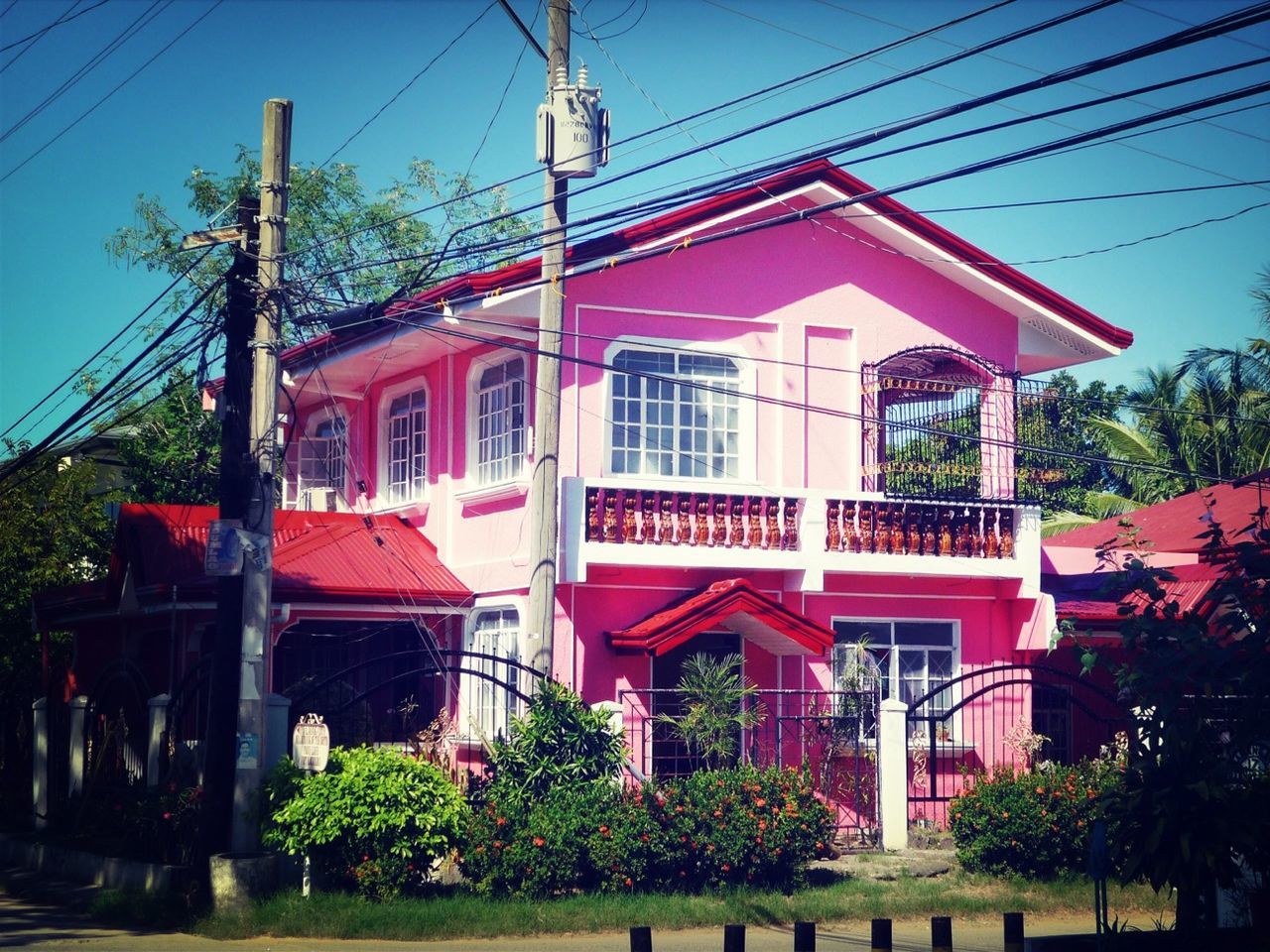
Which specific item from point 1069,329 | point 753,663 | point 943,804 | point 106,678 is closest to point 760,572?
point 753,663

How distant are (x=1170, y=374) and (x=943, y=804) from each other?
1754 cm

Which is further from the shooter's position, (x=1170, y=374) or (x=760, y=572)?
(x=1170, y=374)

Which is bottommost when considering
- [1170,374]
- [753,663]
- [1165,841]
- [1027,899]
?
[1027,899]

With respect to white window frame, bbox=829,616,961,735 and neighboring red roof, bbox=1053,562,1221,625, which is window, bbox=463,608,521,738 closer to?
white window frame, bbox=829,616,961,735

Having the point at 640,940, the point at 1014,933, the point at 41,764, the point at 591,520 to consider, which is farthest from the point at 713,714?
the point at 41,764

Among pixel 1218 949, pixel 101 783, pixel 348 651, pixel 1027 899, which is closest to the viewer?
pixel 1218 949

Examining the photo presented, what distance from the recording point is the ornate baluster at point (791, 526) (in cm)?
1922

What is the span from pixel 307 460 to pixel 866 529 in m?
11.1

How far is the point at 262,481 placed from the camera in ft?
48.8

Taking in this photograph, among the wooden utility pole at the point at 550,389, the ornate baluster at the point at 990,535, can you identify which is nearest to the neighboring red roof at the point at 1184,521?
the ornate baluster at the point at 990,535

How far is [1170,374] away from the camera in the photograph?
112 ft

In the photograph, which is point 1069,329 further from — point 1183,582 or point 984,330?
point 1183,582

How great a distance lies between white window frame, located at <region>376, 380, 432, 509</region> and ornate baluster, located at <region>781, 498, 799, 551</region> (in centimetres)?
577

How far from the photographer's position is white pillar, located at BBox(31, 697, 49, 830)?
19688 mm
